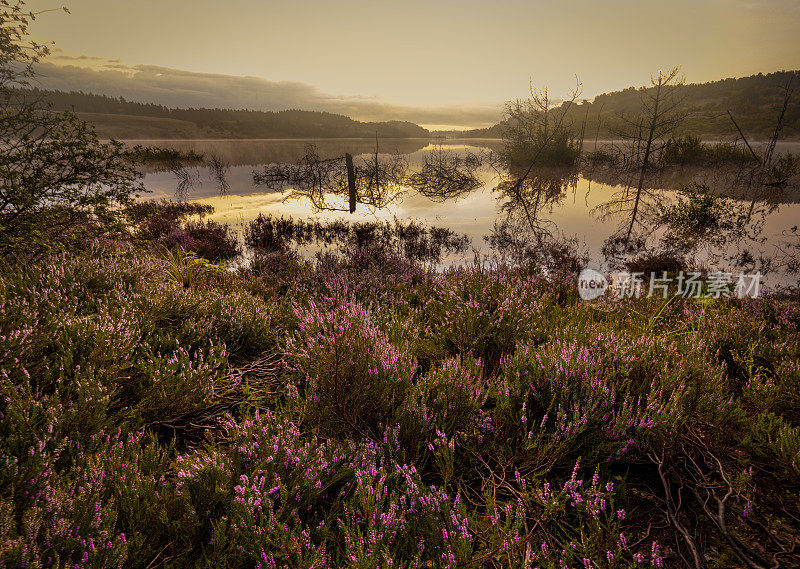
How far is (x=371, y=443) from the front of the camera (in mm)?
2186

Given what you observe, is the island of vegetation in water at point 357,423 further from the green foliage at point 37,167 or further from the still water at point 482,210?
the still water at point 482,210

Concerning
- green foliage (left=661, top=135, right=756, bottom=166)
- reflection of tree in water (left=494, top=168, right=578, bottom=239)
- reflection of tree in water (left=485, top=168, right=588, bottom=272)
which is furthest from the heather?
green foliage (left=661, top=135, right=756, bottom=166)

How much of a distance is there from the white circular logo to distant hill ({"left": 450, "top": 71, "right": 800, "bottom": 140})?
23181 mm

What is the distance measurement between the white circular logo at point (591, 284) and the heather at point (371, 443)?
1986mm

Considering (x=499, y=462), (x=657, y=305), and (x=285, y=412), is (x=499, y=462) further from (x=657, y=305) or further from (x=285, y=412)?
(x=657, y=305)

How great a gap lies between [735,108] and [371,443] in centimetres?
6856

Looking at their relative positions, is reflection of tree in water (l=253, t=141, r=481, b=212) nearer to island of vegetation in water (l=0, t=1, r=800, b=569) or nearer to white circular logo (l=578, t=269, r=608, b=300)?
white circular logo (l=578, t=269, r=608, b=300)

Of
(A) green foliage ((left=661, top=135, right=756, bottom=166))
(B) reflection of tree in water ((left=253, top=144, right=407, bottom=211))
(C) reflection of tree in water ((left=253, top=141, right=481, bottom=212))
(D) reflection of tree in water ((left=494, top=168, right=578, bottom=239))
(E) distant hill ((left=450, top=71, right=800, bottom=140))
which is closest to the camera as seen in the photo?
(D) reflection of tree in water ((left=494, top=168, right=578, bottom=239))

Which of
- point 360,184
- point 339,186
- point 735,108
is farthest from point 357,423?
point 735,108

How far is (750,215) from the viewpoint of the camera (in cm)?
1091

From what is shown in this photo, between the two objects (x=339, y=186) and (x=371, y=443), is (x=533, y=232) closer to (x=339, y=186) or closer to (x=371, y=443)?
(x=371, y=443)

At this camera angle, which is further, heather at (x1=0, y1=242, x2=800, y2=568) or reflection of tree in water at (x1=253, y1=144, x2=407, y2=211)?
reflection of tree in water at (x1=253, y1=144, x2=407, y2=211)

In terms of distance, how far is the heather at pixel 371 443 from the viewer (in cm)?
157

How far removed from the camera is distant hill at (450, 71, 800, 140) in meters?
37.3
